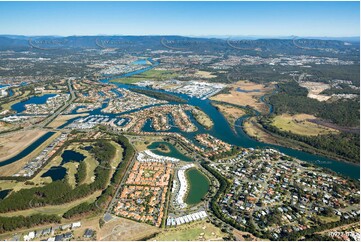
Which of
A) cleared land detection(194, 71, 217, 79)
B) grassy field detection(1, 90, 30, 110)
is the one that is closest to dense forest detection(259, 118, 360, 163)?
A: grassy field detection(1, 90, 30, 110)

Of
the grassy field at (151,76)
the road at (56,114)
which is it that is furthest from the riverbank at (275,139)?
the grassy field at (151,76)

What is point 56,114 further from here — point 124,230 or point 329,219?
point 329,219

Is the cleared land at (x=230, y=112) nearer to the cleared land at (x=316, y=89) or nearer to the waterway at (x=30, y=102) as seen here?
the cleared land at (x=316, y=89)

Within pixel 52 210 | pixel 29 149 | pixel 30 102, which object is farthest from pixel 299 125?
pixel 30 102

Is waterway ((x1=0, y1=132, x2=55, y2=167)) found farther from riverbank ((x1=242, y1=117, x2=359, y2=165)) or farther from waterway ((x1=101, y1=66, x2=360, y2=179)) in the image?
riverbank ((x1=242, y1=117, x2=359, y2=165))

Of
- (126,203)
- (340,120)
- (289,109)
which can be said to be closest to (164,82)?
(289,109)

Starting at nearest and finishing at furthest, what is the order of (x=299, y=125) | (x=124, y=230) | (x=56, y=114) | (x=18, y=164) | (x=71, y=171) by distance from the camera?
(x=124, y=230) → (x=71, y=171) → (x=18, y=164) → (x=299, y=125) → (x=56, y=114)
